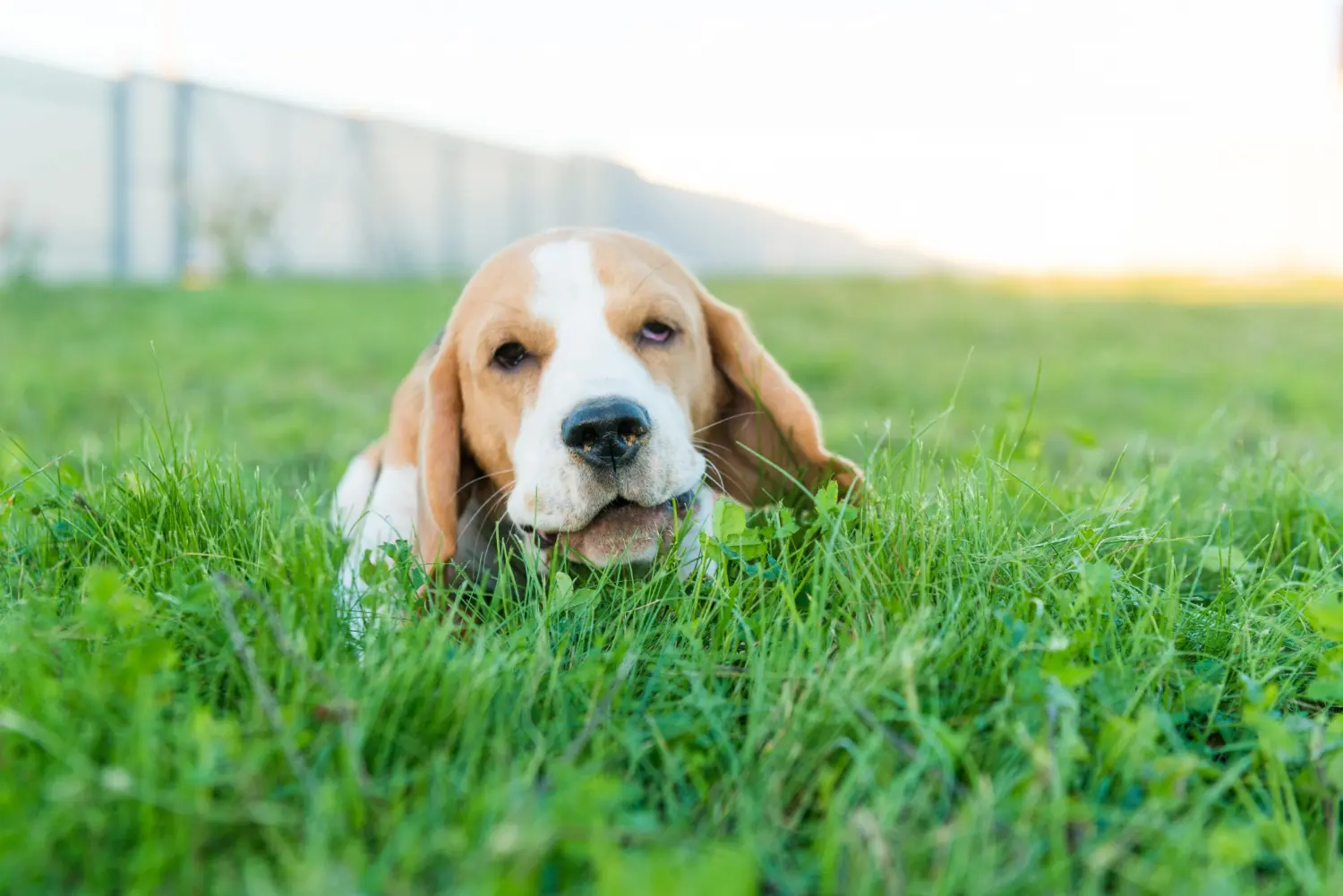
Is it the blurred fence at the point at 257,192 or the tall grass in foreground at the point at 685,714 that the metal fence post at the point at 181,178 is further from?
the tall grass in foreground at the point at 685,714

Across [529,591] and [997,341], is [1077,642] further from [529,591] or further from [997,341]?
[997,341]

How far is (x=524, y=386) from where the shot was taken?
116 inches

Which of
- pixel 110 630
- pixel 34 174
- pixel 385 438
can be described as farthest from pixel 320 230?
pixel 110 630

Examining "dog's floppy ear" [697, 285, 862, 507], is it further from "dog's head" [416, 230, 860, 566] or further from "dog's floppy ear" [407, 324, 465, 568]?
"dog's floppy ear" [407, 324, 465, 568]

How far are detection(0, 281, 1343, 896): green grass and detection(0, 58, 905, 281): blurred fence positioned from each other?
36.3 ft

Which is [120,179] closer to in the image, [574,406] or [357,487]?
[357,487]

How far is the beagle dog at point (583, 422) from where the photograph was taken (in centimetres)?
260

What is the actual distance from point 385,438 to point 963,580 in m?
1.95

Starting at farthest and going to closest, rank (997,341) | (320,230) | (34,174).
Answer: (320,230), (34,174), (997,341)

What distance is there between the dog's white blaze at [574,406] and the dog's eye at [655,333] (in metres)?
0.07

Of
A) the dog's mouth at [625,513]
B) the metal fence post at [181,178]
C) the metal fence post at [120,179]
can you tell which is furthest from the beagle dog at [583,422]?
the metal fence post at [181,178]

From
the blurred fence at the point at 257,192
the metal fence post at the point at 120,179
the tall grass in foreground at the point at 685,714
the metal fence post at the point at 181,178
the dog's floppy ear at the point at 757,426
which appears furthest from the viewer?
the metal fence post at the point at 181,178

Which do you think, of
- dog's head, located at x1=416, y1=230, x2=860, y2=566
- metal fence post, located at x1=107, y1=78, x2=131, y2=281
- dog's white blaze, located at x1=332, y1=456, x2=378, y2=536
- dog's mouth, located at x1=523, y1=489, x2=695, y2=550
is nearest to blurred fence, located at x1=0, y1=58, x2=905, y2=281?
metal fence post, located at x1=107, y1=78, x2=131, y2=281

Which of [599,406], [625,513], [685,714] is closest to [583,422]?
[599,406]
